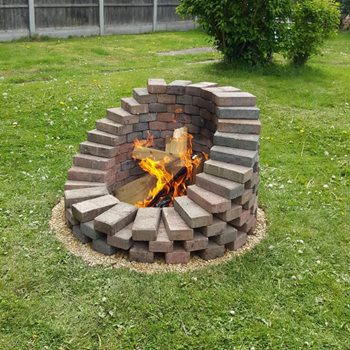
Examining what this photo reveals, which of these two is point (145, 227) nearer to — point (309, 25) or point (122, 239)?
point (122, 239)

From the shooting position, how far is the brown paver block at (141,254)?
11.4ft

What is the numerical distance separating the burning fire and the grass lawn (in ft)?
2.79

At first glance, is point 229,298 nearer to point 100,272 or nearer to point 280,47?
point 100,272

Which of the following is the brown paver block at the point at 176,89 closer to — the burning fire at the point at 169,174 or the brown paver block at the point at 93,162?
the burning fire at the point at 169,174

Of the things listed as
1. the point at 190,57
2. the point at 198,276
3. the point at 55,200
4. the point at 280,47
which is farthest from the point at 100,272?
the point at 190,57

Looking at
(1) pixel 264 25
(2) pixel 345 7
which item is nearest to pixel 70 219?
(1) pixel 264 25

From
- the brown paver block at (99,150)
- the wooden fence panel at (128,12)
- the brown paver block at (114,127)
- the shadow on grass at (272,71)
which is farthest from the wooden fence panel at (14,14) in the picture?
the brown paver block at (99,150)

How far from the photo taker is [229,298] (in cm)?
319

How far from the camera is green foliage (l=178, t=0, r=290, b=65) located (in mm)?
9461

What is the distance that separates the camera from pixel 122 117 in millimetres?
4305

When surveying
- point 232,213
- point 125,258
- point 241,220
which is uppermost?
point 232,213

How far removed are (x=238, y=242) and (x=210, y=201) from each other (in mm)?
512

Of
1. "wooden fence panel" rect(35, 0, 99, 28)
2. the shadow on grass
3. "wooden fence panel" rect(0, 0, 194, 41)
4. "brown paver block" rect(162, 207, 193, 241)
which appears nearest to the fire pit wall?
"brown paver block" rect(162, 207, 193, 241)

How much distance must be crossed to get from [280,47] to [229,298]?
25.4 ft
